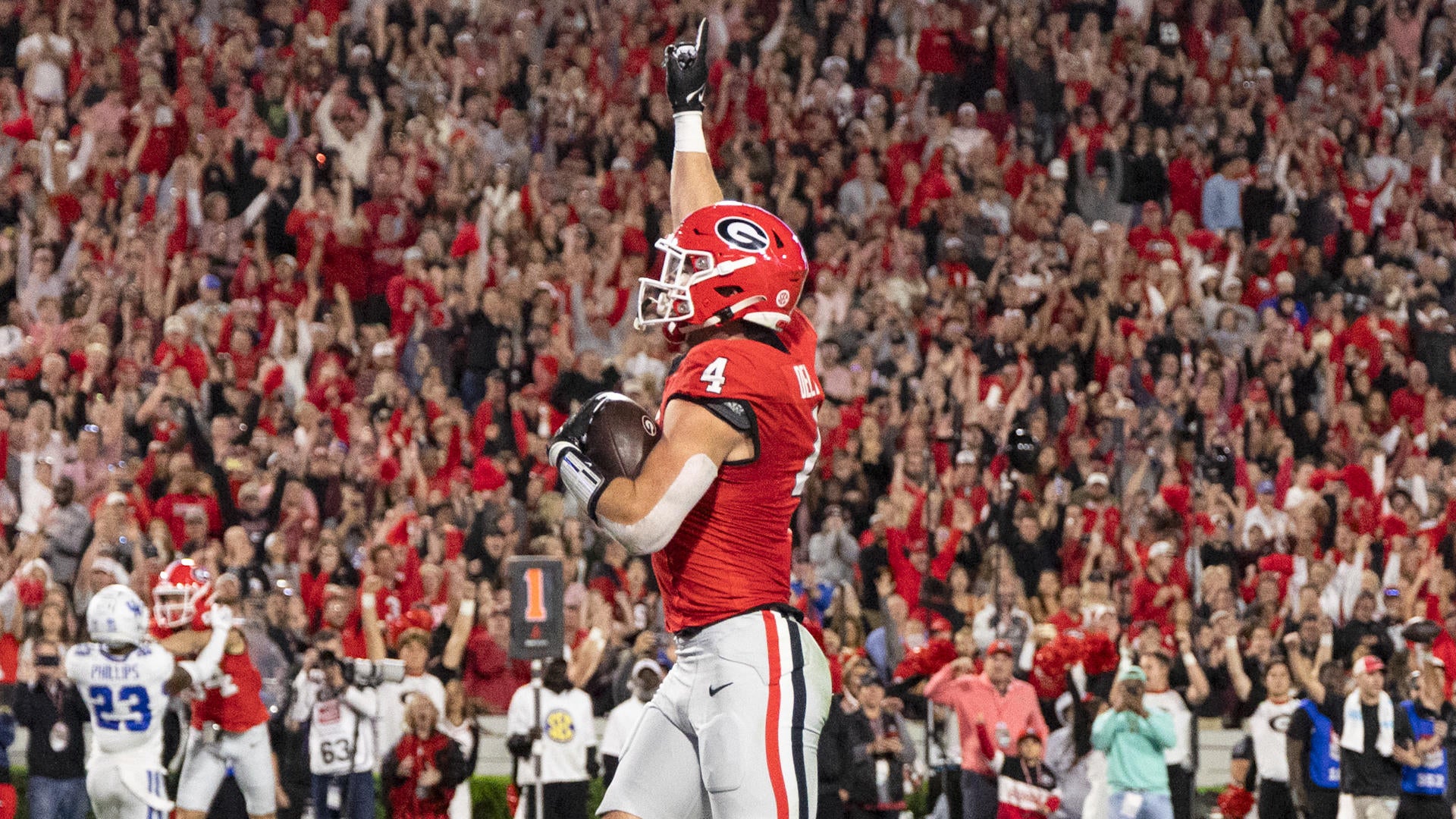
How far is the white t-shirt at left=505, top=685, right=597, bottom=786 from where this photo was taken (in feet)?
37.3

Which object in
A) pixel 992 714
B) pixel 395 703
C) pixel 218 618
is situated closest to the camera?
pixel 218 618

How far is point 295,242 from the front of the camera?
631 inches

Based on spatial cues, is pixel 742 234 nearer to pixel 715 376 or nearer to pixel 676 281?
pixel 676 281

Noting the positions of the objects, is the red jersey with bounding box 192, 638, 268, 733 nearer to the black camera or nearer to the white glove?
the white glove

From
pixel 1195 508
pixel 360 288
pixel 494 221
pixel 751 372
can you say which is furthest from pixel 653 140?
pixel 751 372

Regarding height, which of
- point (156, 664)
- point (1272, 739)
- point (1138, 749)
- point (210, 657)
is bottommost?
point (1272, 739)

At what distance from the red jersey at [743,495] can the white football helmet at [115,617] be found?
503 cm

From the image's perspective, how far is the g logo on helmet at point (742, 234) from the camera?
5246 millimetres

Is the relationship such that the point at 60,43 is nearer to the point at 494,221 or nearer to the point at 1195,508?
the point at 494,221

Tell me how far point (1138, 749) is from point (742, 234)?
665 centimetres

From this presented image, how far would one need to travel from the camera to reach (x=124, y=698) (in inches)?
379

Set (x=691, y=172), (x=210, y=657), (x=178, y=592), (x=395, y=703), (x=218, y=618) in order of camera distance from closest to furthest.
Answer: (x=691, y=172) < (x=178, y=592) < (x=210, y=657) < (x=218, y=618) < (x=395, y=703)

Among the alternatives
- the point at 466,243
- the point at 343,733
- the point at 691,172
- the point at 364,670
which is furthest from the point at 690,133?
the point at 466,243

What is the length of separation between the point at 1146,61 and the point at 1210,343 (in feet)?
14.1
